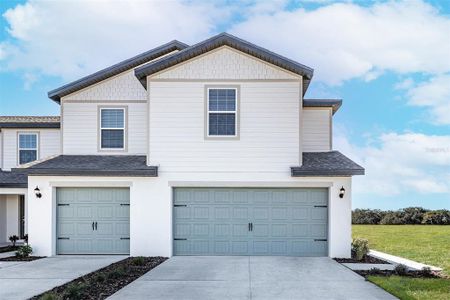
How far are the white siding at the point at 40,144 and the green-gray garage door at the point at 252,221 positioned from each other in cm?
734

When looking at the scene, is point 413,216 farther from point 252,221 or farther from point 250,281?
point 250,281

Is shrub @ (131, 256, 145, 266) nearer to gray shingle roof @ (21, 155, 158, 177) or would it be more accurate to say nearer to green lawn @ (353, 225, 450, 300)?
gray shingle roof @ (21, 155, 158, 177)

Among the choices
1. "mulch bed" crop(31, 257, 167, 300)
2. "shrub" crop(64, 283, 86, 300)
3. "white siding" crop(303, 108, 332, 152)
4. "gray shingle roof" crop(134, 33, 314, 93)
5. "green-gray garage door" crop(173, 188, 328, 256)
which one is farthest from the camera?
"white siding" crop(303, 108, 332, 152)

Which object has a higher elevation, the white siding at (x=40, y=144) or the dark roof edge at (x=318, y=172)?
the white siding at (x=40, y=144)

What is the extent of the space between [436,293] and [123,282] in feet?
→ 22.8

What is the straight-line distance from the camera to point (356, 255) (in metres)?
13.8

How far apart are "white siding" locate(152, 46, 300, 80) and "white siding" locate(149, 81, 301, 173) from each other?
258mm

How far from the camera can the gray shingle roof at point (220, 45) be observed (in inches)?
541

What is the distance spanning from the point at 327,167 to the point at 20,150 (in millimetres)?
13229

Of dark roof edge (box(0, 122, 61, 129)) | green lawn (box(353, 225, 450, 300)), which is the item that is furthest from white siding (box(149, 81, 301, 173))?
dark roof edge (box(0, 122, 61, 129))

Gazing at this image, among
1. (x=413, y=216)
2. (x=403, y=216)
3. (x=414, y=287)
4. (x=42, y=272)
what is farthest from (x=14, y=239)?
(x=413, y=216)

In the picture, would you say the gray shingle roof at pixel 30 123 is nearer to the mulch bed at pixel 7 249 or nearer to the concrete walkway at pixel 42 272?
the mulch bed at pixel 7 249

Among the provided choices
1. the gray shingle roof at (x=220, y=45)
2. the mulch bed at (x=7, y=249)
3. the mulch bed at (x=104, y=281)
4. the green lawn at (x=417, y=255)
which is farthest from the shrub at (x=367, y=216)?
the mulch bed at (x=7, y=249)

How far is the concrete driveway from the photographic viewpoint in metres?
8.67
